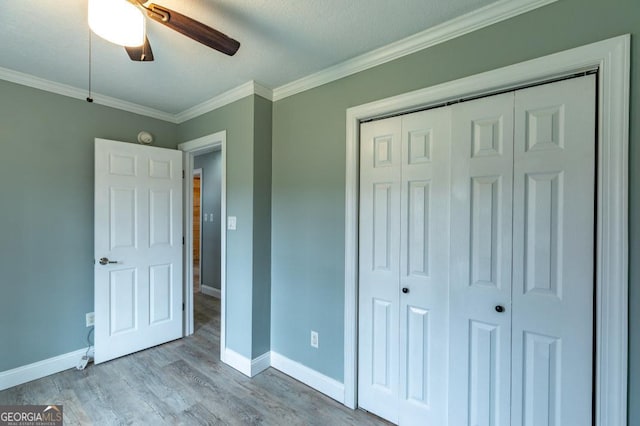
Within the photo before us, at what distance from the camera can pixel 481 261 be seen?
59.8 inches

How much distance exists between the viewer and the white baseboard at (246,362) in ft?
7.67

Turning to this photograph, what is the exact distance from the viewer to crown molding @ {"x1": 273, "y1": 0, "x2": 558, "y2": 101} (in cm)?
139

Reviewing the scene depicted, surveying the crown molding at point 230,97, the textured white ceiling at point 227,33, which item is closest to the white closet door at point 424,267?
the textured white ceiling at point 227,33

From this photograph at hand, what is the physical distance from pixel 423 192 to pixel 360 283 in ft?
2.46

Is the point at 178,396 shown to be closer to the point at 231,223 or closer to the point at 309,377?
the point at 309,377

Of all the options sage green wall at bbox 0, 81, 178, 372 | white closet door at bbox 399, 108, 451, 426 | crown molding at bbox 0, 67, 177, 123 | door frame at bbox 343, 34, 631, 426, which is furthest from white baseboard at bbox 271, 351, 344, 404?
crown molding at bbox 0, 67, 177, 123

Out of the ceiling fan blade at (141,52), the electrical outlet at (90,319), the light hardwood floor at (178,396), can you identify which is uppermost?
the ceiling fan blade at (141,52)

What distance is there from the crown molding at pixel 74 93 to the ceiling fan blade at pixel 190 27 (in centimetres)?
187

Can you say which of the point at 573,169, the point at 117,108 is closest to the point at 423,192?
the point at 573,169

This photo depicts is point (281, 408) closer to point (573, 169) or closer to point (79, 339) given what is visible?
point (79, 339)

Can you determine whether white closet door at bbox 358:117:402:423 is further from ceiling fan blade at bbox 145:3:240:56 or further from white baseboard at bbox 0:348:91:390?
white baseboard at bbox 0:348:91:390

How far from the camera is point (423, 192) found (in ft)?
5.58

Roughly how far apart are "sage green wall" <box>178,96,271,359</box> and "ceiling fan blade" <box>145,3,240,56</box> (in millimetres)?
992
